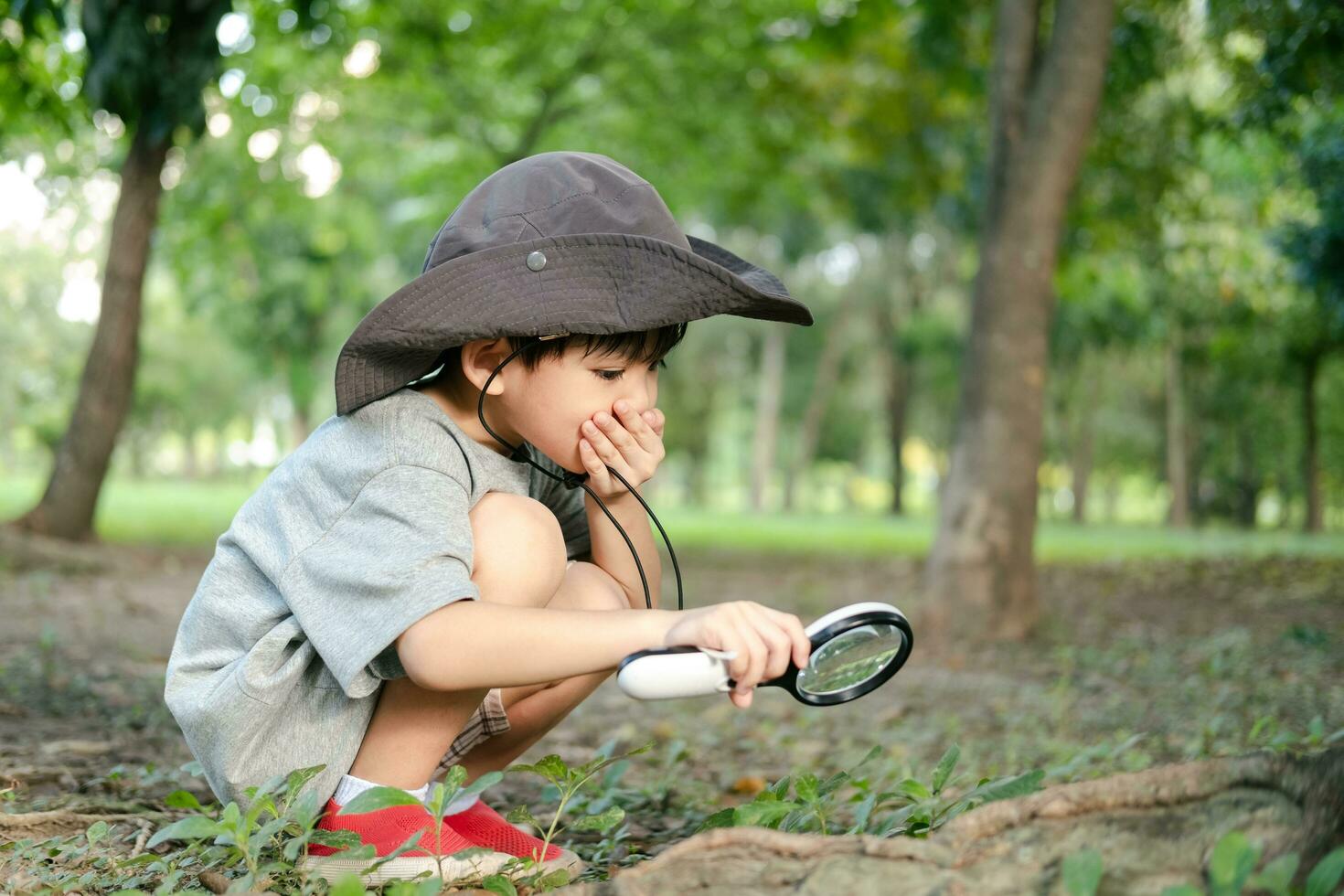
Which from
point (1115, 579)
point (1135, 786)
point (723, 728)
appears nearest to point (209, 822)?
point (1135, 786)

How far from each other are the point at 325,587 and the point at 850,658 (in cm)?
80

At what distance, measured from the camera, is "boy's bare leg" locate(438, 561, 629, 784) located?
2195mm

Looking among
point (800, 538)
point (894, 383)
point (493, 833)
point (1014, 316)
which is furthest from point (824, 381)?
point (493, 833)

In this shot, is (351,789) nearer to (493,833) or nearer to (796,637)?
(493,833)

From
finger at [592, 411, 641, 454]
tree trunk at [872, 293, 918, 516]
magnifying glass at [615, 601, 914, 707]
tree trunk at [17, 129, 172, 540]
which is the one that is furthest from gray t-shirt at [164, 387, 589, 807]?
tree trunk at [872, 293, 918, 516]

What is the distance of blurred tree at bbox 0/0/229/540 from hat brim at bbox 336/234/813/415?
6.45 metres

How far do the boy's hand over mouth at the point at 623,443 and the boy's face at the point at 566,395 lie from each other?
1 cm

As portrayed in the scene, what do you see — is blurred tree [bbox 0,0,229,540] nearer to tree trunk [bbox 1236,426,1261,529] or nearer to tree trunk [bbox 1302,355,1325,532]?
tree trunk [bbox 1302,355,1325,532]

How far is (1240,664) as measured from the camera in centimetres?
527

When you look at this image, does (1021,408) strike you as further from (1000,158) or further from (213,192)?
(213,192)

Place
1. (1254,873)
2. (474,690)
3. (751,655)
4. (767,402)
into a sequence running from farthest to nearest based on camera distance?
(767,402)
(474,690)
(751,655)
(1254,873)

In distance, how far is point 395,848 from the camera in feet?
6.23

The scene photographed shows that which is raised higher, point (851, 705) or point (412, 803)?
point (412, 803)

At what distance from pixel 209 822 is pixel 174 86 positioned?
23.0ft
